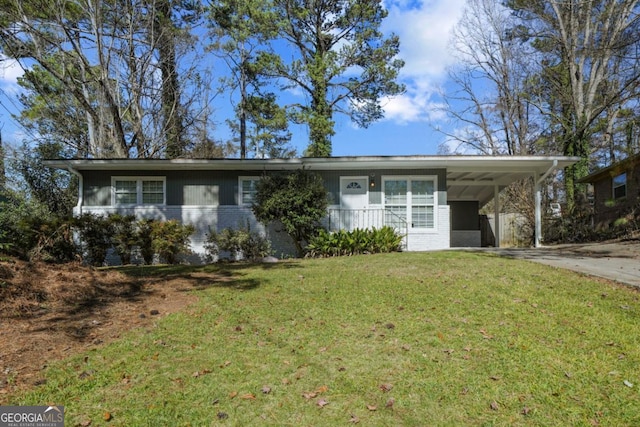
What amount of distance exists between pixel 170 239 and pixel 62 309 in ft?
21.0

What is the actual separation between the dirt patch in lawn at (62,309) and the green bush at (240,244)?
480cm

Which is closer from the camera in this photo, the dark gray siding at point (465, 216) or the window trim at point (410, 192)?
the window trim at point (410, 192)

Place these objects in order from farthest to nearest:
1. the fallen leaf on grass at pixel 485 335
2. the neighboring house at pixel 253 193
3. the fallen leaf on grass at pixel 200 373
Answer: the neighboring house at pixel 253 193
the fallen leaf on grass at pixel 485 335
the fallen leaf on grass at pixel 200 373

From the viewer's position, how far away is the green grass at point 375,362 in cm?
288

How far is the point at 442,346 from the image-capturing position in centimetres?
397

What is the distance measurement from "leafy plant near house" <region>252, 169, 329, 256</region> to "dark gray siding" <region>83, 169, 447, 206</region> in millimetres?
1330

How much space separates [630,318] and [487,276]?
2289 mm

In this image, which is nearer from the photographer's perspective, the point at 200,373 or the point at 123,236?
the point at 200,373

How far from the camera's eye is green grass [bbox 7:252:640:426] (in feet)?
9.45

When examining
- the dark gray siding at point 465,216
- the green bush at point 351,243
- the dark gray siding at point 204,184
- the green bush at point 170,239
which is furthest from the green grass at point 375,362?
the dark gray siding at point 465,216

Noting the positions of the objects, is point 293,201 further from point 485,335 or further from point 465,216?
point 465,216

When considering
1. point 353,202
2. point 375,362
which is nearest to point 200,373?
→ point 375,362

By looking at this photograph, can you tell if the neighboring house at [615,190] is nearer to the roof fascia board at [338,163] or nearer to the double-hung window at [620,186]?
the double-hung window at [620,186]

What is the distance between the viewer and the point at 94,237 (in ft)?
35.6
